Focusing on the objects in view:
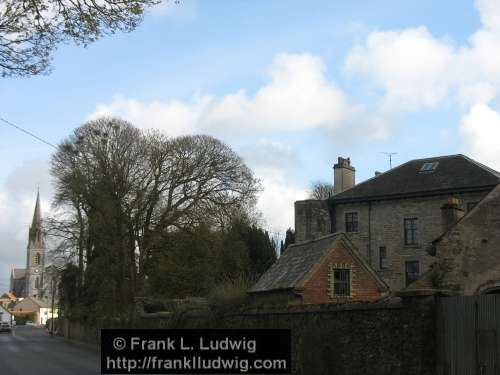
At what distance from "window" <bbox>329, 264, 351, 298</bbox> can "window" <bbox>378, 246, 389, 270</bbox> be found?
16595 mm

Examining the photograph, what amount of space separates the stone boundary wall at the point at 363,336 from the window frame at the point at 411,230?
2368cm

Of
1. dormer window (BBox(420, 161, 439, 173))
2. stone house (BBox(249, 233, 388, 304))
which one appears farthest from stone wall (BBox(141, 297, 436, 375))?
dormer window (BBox(420, 161, 439, 173))

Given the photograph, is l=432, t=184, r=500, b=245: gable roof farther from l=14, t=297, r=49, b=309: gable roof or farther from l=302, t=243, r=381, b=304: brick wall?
l=14, t=297, r=49, b=309: gable roof

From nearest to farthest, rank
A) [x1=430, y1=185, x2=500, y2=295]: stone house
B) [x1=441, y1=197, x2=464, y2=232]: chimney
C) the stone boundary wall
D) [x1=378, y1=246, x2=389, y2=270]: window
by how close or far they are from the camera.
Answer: the stone boundary wall, [x1=430, y1=185, x2=500, y2=295]: stone house, [x1=441, y1=197, x2=464, y2=232]: chimney, [x1=378, y1=246, x2=389, y2=270]: window

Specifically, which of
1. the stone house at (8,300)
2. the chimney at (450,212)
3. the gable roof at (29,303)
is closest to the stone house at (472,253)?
the chimney at (450,212)

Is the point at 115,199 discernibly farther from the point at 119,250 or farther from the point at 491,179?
the point at 491,179

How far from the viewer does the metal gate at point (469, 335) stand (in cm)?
1236

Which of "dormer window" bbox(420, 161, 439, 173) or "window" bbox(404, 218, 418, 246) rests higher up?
"dormer window" bbox(420, 161, 439, 173)

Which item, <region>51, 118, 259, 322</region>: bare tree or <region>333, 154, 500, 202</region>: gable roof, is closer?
<region>333, 154, 500, 202</region>: gable roof

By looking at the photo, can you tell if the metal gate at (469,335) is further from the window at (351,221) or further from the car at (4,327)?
the car at (4,327)

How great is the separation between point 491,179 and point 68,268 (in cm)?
3125

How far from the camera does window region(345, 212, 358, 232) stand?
4444 centimetres

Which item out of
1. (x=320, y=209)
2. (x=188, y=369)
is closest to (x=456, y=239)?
(x=188, y=369)

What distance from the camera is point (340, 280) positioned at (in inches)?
1054
